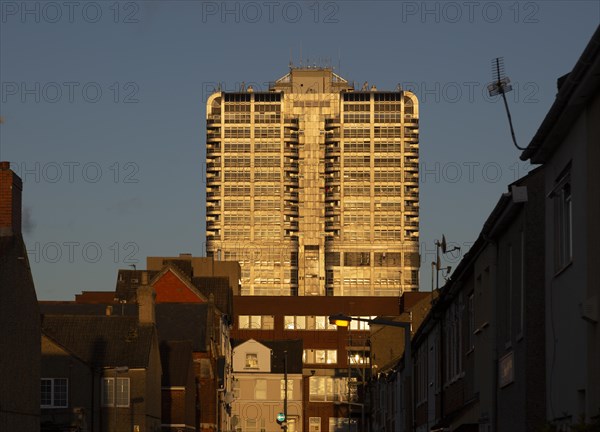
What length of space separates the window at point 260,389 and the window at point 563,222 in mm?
103377

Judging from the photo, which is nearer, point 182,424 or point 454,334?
point 454,334

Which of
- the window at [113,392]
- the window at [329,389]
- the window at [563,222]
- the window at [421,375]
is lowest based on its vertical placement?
the window at [329,389]

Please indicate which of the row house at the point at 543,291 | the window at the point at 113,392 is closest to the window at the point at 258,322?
the window at the point at 113,392

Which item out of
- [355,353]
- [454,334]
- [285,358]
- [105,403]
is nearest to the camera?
[454,334]

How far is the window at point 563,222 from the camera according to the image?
20.8m

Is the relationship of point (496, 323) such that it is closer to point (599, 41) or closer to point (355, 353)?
point (599, 41)

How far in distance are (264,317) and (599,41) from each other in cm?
13131

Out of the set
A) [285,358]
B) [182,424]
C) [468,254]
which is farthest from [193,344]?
[468,254]

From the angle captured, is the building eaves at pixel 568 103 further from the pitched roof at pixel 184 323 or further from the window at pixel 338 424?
the window at pixel 338 424

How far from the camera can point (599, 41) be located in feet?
50.4

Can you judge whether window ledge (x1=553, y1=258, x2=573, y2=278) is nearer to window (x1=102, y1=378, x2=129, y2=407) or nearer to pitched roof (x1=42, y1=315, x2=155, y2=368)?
window (x1=102, y1=378, x2=129, y2=407)

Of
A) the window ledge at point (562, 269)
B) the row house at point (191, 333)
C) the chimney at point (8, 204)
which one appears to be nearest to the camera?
the window ledge at point (562, 269)

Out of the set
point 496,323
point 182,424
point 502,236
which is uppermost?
point 502,236

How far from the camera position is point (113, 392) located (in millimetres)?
68438
